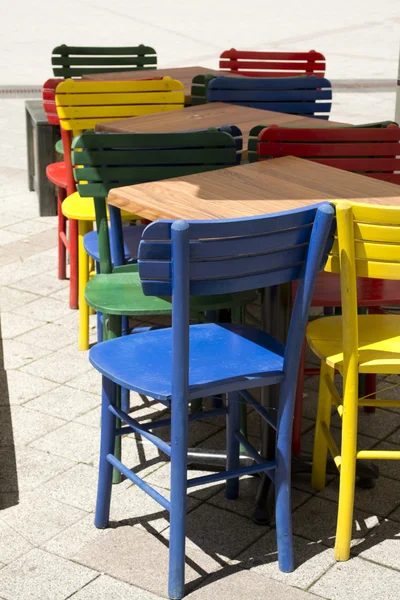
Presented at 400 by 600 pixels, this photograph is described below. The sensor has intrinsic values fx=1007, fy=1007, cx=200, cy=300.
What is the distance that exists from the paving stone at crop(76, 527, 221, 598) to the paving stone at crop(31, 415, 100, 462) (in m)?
0.62

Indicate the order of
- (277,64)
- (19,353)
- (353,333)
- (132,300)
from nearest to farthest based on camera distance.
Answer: (353,333) < (132,300) < (19,353) < (277,64)

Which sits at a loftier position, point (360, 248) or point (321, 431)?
point (360, 248)

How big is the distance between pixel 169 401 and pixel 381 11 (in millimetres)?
21071

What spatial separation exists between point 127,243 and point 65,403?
0.76 m

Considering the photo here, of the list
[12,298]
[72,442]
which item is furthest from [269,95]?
[72,442]

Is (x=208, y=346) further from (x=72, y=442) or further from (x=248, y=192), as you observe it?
(x=72, y=442)

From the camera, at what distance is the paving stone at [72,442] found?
4016mm

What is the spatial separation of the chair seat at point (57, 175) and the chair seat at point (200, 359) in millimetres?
2413

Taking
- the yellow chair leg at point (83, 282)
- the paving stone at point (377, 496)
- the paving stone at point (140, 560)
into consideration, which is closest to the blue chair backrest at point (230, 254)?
the paving stone at point (140, 560)

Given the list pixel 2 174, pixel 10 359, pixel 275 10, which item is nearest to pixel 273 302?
pixel 10 359

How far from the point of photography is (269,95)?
575 centimetres

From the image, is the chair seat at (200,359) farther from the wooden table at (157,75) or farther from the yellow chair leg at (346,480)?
the wooden table at (157,75)

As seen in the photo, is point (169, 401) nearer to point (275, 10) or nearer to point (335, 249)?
point (335, 249)

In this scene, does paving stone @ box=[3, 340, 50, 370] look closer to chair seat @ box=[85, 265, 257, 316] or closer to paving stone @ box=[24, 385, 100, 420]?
paving stone @ box=[24, 385, 100, 420]
